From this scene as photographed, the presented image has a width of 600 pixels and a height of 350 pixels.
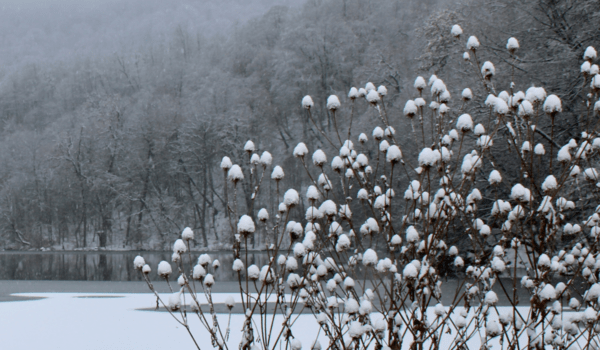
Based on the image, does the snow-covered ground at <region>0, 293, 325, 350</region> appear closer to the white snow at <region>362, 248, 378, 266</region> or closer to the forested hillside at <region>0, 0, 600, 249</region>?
the white snow at <region>362, 248, 378, 266</region>

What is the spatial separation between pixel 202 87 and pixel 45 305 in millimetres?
32968

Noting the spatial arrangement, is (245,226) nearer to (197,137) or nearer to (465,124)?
(465,124)

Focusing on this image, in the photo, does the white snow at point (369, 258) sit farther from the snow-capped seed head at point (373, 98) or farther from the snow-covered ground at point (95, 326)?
the snow-covered ground at point (95, 326)

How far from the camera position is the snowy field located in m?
6.30

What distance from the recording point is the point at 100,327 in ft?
24.6

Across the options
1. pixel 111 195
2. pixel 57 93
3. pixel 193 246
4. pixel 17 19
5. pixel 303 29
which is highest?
pixel 17 19

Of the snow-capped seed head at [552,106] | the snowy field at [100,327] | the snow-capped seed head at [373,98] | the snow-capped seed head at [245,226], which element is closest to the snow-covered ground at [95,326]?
the snowy field at [100,327]

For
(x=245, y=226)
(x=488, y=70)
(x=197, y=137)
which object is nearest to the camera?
(x=245, y=226)

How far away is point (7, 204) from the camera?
38750 millimetres

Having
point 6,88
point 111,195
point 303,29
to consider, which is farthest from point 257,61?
point 6,88

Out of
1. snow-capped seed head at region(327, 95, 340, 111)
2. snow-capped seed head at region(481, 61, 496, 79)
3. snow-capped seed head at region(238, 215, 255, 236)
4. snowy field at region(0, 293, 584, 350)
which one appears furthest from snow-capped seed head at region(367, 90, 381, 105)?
snowy field at region(0, 293, 584, 350)

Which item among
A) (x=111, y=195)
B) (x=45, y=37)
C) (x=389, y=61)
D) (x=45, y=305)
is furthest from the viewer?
(x=45, y=37)

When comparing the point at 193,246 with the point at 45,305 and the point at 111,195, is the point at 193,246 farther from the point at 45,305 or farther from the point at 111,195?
the point at 45,305

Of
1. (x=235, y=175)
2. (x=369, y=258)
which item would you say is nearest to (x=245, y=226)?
(x=235, y=175)
